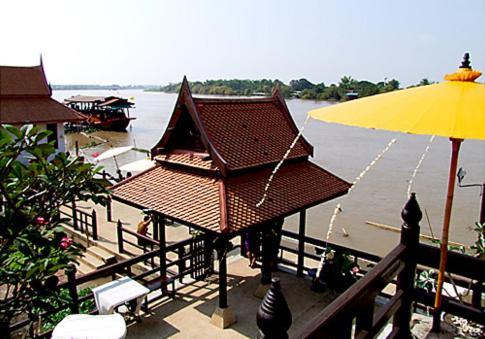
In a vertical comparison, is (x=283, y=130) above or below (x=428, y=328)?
above

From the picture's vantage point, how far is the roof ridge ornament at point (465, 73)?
2.51 metres

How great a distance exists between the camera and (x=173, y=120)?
699cm

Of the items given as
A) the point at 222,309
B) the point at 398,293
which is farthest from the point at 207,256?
the point at 398,293

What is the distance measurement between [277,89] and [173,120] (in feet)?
8.81

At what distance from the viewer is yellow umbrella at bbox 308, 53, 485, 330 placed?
6.95 ft

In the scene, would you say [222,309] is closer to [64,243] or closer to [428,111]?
[64,243]

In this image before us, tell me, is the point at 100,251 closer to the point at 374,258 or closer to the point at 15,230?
the point at 374,258

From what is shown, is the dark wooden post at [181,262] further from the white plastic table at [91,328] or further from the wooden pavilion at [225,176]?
the white plastic table at [91,328]

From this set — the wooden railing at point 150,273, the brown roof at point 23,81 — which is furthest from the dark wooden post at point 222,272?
the brown roof at point 23,81

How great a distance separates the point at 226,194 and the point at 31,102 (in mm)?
18393

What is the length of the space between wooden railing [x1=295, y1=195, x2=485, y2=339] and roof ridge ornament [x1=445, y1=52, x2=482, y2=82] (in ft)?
3.23

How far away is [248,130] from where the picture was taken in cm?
733

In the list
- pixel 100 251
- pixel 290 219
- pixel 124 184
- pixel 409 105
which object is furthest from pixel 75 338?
pixel 290 219

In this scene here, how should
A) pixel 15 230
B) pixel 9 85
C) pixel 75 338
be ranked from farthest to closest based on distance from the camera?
pixel 9 85 → pixel 75 338 → pixel 15 230
